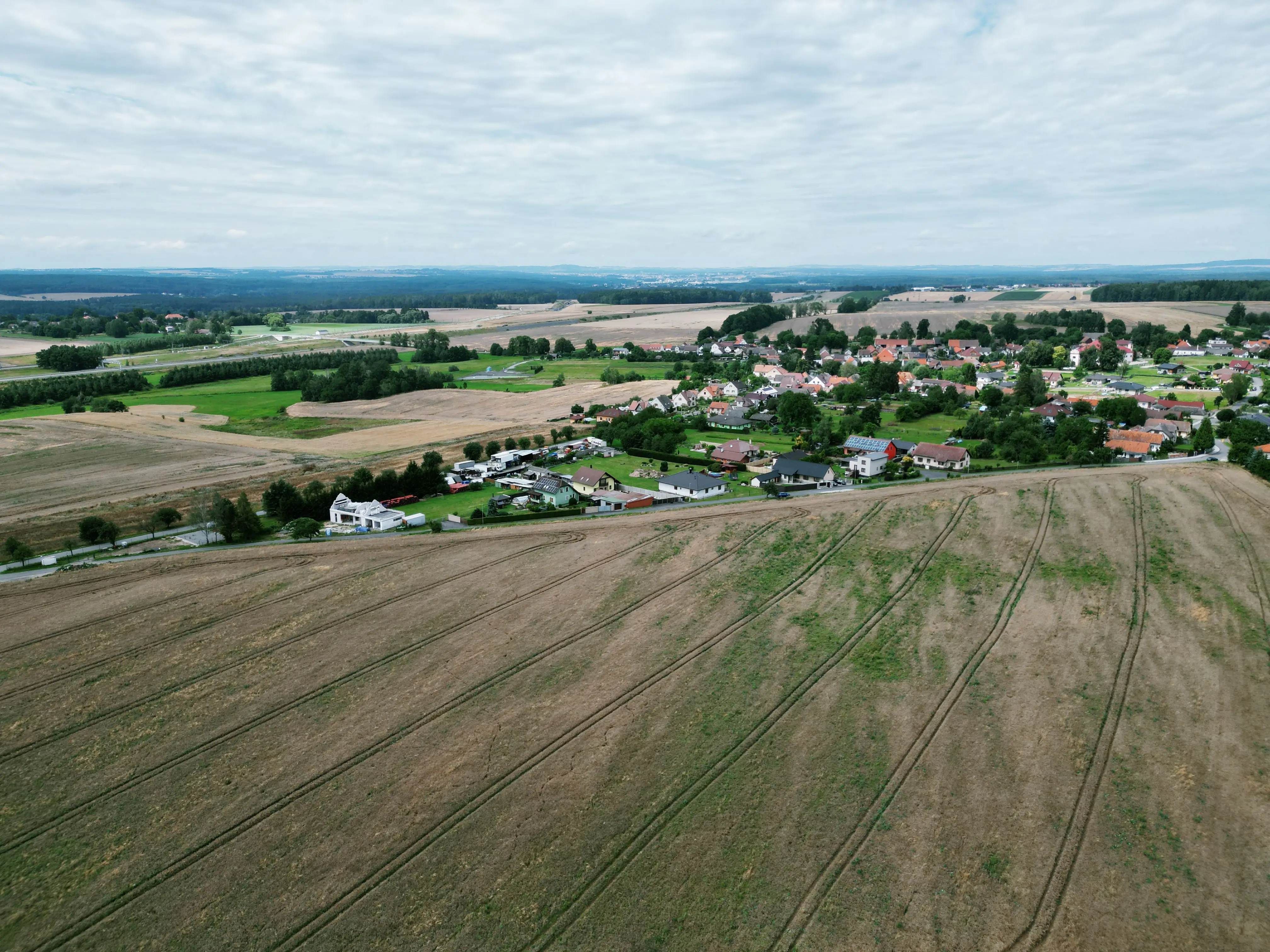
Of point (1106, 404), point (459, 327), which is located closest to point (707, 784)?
point (1106, 404)

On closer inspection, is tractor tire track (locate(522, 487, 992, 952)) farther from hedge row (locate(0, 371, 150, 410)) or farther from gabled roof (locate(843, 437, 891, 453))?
hedge row (locate(0, 371, 150, 410))

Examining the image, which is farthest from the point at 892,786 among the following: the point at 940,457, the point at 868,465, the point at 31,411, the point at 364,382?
the point at 31,411

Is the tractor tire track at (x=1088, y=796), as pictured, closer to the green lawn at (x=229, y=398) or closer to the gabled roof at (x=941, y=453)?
the gabled roof at (x=941, y=453)

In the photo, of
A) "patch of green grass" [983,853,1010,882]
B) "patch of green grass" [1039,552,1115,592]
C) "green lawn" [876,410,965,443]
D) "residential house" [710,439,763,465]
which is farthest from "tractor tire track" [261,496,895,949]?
"green lawn" [876,410,965,443]

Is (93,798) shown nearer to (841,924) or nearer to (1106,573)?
(841,924)

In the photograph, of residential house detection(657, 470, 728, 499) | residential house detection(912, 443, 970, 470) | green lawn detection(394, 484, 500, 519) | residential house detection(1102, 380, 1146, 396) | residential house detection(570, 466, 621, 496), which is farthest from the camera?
residential house detection(1102, 380, 1146, 396)

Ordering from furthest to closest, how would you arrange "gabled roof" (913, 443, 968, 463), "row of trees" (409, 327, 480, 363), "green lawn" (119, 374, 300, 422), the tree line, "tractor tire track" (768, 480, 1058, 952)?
1. the tree line
2. "row of trees" (409, 327, 480, 363)
3. "green lawn" (119, 374, 300, 422)
4. "gabled roof" (913, 443, 968, 463)
5. "tractor tire track" (768, 480, 1058, 952)
